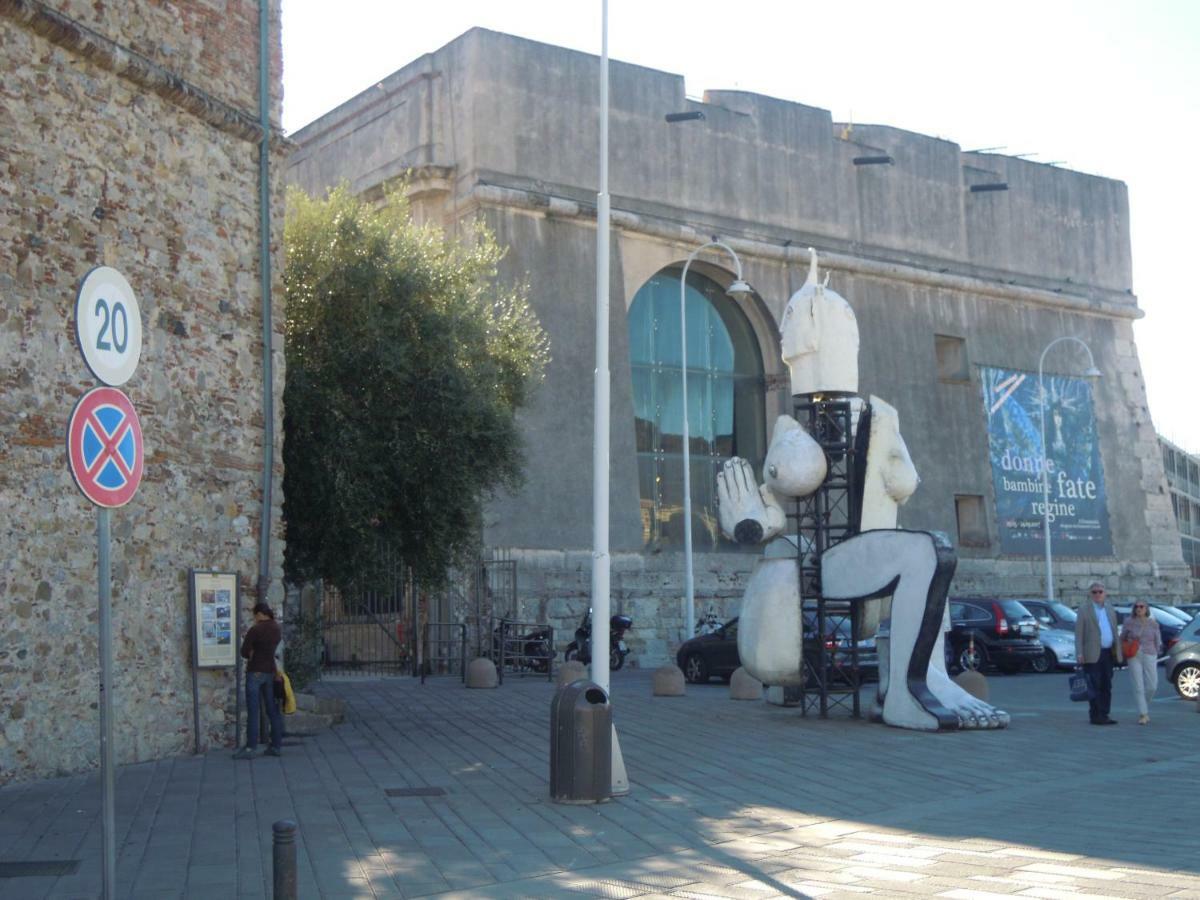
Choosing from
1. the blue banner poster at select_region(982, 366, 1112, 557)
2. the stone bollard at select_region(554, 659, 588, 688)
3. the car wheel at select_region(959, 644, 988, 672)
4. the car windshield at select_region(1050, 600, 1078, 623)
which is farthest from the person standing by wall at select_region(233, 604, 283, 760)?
the blue banner poster at select_region(982, 366, 1112, 557)

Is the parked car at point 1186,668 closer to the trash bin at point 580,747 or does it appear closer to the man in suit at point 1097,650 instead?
the man in suit at point 1097,650

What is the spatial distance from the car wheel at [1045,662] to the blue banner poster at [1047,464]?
1183 cm

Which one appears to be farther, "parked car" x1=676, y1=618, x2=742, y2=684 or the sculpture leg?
"parked car" x1=676, y1=618, x2=742, y2=684

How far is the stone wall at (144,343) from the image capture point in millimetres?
11969

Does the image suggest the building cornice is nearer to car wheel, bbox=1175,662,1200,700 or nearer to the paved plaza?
car wheel, bbox=1175,662,1200,700

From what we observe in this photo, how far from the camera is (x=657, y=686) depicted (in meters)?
22.0

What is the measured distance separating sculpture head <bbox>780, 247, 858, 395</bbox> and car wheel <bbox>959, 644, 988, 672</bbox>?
1016 centimetres

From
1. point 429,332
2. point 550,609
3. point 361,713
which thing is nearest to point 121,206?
point 429,332

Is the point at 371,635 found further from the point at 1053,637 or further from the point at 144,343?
the point at 144,343

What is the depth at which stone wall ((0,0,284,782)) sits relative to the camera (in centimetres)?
1197

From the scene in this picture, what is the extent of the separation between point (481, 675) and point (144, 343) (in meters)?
11.8

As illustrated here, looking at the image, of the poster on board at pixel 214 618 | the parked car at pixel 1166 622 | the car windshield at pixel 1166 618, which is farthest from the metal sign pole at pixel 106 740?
the car windshield at pixel 1166 618

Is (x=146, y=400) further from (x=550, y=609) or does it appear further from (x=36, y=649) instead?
(x=550, y=609)

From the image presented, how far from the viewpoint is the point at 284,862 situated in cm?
623
